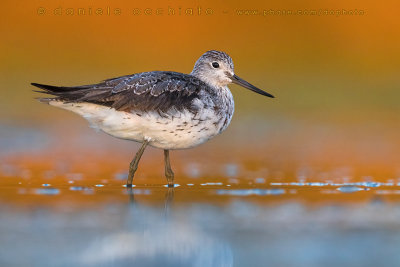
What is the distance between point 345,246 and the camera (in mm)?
6094

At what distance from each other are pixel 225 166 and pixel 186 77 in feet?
5.60

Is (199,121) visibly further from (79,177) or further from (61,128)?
(61,128)

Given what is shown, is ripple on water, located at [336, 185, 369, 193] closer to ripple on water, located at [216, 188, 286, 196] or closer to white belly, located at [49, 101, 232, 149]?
ripple on water, located at [216, 188, 286, 196]

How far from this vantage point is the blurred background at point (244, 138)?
6.69 meters


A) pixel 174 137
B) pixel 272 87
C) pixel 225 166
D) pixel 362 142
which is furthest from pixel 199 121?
pixel 272 87

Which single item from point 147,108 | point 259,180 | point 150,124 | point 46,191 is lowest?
point 46,191

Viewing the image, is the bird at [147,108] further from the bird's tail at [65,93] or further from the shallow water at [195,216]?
the shallow water at [195,216]

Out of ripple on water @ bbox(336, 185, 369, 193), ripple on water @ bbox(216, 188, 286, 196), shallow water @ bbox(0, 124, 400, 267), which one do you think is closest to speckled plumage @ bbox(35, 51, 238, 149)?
shallow water @ bbox(0, 124, 400, 267)

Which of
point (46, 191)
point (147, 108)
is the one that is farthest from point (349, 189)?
point (46, 191)

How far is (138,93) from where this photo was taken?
9328mm

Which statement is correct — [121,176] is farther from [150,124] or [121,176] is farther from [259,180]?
[259,180]

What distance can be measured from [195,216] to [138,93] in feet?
8.35

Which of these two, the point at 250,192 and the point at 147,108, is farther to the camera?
the point at 147,108

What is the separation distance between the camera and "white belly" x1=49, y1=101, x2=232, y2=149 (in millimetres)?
9242
